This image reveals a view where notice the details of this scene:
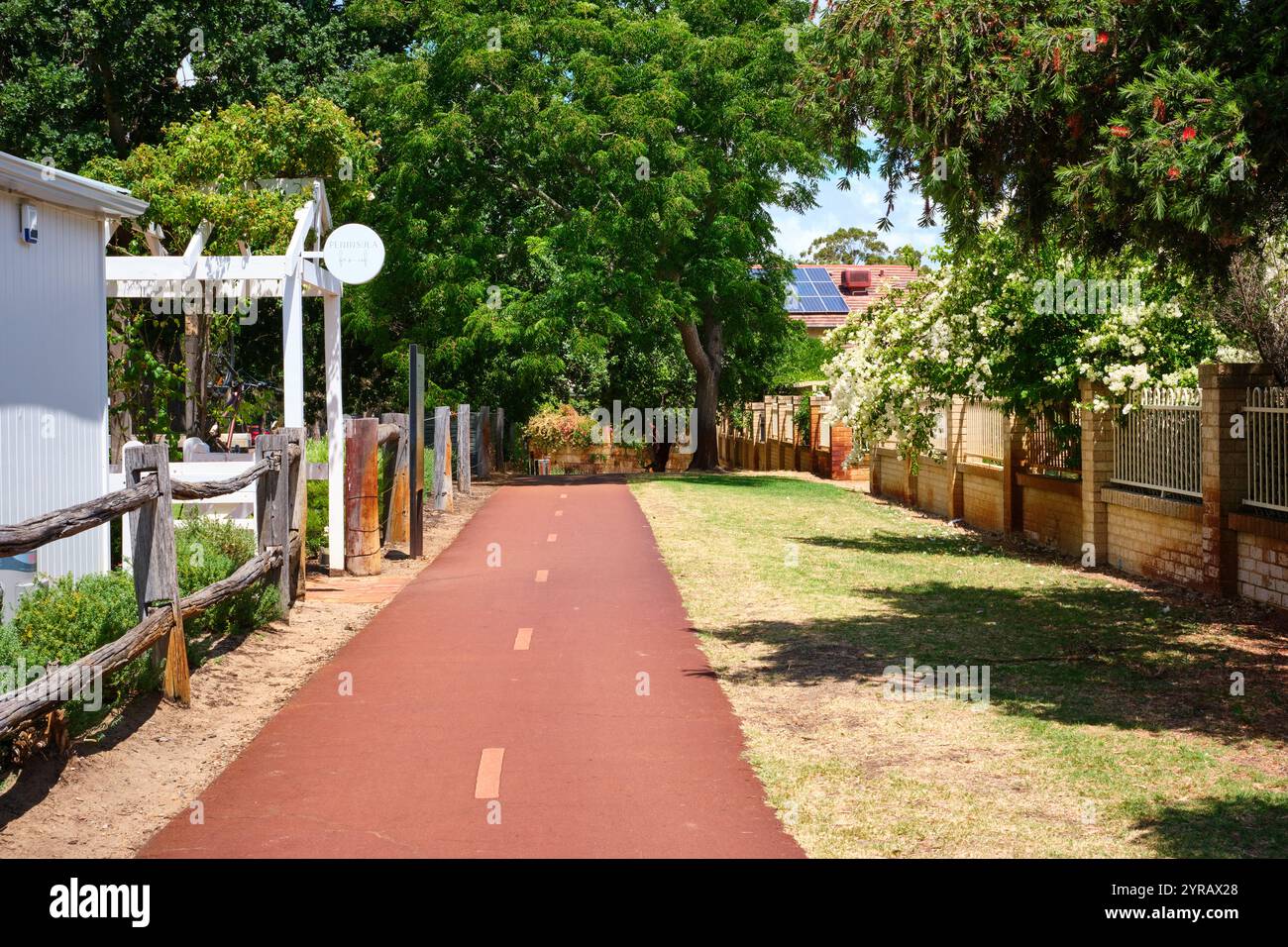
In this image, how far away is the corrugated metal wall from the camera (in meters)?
9.69

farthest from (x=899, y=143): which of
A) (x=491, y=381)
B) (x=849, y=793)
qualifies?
(x=491, y=381)

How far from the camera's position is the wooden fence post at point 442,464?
24562 mm

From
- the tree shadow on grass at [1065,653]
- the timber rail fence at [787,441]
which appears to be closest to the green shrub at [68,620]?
the tree shadow on grass at [1065,653]

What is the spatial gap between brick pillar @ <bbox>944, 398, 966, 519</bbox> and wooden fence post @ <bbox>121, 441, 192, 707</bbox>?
16.1 m

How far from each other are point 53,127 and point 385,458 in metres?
16.1

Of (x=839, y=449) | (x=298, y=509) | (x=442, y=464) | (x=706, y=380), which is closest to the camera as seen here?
(x=298, y=509)

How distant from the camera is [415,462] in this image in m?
18.3

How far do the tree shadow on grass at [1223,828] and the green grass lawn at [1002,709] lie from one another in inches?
0.6

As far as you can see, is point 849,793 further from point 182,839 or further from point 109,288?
point 109,288

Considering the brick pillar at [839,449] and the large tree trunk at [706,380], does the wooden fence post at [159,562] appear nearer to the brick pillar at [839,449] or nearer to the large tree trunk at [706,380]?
the brick pillar at [839,449]

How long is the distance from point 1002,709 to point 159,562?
218 inches

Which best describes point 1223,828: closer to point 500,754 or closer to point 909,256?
point 500,754

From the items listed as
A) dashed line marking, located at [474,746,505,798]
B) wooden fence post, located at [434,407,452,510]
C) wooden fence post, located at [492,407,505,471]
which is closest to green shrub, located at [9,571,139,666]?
dashed line marking, located at [474,746,505,798]

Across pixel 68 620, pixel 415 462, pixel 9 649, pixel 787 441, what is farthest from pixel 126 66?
pixel 9 649
